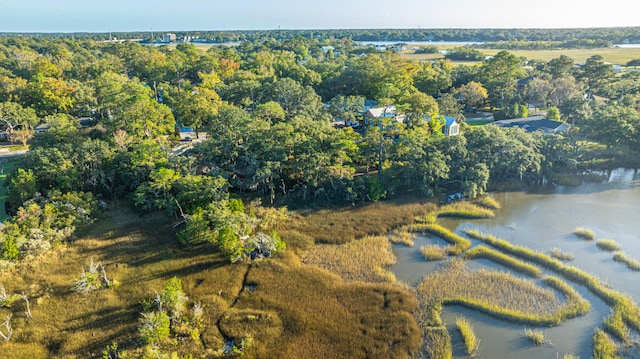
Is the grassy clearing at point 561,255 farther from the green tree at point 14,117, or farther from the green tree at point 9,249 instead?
the green tree at point 14,117

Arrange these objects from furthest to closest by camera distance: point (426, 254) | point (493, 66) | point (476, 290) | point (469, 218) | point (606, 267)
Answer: point (493, 66) < point (469, 218) < point (426, 254) < point (606, 267) < point (476, 290)

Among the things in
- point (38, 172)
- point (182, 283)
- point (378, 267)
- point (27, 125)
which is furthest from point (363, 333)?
point (27, 125)

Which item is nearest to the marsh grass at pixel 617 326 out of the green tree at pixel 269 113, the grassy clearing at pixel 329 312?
the grassy clearing at pixel 329 312

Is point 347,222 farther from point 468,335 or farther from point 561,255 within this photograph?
point 561,255

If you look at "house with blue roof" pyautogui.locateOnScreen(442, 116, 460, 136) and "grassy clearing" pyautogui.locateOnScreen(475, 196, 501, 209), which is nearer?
"grassy clearing" pyautogui.locateOnScreen(475, 196, 501, 209)

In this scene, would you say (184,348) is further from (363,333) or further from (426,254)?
(426,254)

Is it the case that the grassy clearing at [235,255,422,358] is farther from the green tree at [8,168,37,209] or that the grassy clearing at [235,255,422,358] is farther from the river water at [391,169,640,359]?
the green tree at [8,168,37,209]

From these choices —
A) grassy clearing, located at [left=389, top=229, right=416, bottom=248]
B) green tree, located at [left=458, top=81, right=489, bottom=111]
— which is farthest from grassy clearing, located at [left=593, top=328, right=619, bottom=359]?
green tree, located at [left=458, top=81, right=489, bottom=111]
